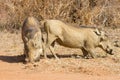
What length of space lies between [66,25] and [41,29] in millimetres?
693

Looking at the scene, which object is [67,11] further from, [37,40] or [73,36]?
[37,40]

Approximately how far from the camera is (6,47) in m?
12.3

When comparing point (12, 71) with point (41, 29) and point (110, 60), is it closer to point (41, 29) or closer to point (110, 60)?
point (41, 29)

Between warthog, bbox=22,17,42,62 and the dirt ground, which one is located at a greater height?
warthog, bbox=22,17,42,62

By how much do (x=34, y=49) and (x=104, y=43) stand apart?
75.8 inches

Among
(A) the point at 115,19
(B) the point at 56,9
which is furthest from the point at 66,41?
(A) the point at 115,19

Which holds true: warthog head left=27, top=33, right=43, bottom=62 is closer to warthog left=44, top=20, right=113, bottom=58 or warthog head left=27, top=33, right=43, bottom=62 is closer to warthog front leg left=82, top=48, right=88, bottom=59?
warthog left=44, top=20, right=113, bottom=58

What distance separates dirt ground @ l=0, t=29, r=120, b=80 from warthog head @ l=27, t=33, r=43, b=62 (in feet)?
0.62

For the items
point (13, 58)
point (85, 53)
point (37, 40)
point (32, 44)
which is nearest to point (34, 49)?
point (32, 44)

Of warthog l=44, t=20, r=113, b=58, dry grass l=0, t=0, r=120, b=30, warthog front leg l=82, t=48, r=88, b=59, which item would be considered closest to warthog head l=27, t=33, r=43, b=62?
warthog l=44, t=20, r=113, b=58

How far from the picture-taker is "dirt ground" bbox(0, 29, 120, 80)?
881cm

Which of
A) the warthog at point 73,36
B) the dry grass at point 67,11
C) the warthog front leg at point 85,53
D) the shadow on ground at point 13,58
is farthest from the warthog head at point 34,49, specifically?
the dry grass at point 67,11

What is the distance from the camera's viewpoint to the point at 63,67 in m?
9.58

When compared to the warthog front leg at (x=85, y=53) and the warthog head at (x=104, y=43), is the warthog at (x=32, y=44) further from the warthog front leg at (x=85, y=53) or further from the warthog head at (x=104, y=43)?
the warthog head at (x=104, y=43)
